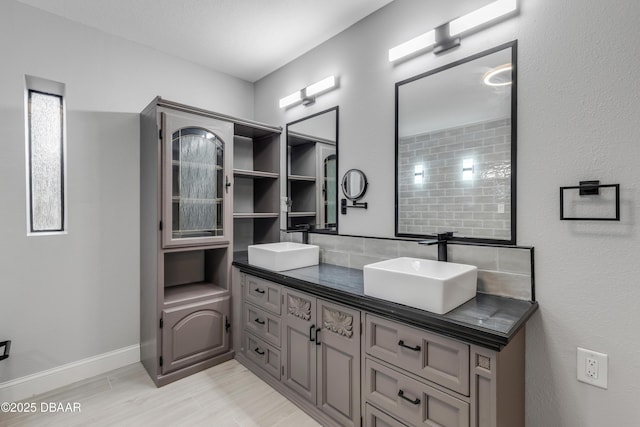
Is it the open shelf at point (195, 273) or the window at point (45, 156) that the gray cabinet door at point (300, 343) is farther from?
the window at point (45, 156)

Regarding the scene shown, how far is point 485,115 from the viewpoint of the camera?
1599mm

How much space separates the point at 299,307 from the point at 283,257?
386 mm

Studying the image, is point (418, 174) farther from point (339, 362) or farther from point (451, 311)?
point (339, 362)

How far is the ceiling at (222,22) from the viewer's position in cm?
202

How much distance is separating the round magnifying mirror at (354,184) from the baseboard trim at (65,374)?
2.20 metres

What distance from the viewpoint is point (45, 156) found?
2.19 metres

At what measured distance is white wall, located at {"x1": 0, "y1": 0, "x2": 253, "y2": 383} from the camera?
1978 mm

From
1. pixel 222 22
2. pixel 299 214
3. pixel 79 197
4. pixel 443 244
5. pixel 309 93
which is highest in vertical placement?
pixel 222 22

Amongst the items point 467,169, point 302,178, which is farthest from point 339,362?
point 302,178

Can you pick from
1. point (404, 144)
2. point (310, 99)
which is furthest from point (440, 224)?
point (310, 99)

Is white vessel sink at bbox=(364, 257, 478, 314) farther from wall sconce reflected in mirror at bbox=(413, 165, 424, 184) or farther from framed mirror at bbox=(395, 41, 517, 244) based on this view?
wall sconce reflected in mirror at bbox=(413, 165, 424, 184)

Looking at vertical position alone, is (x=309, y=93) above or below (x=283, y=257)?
above

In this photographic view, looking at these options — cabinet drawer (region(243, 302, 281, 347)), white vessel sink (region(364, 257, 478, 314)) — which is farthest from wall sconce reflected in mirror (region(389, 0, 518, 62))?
cabinet drawer (region(243, 302, 281, 347))

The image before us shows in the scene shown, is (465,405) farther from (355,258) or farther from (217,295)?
(217,295)
